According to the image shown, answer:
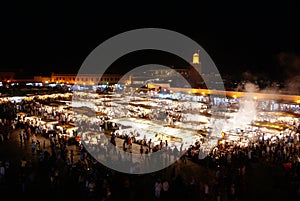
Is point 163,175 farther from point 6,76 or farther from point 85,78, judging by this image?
point 6,76

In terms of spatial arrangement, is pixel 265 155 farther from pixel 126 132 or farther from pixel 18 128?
pixel 18 128

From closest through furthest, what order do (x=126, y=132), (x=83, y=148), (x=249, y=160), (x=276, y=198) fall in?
(x=276, y=198)
(x=249, y=160)
(x=83, y=148)
(x=126, y=132)

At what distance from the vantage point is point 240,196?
750 centimetres

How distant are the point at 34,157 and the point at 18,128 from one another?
5.77m

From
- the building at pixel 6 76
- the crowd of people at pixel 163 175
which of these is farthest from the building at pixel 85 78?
the crowd of people at pixel 163 175

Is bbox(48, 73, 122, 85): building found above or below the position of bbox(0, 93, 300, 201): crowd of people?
above

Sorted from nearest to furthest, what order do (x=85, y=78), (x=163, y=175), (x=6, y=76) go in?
(x=163, y=175)
(x=6, y=76)
(x=85, y=78)

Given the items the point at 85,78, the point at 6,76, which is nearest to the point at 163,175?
the point at 85,78

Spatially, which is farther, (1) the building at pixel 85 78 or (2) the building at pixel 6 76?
(1) the building at pixel 85 78

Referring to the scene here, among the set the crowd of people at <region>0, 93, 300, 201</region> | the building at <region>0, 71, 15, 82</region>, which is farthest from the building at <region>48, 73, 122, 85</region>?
the crowd of people at <region>0, 93, 300, 201</region>

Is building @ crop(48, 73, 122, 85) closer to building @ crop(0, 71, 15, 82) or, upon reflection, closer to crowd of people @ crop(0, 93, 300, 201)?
building @ crop(0, 71, 15, 82)

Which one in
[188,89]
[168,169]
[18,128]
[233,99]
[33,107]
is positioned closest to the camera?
[168,169]

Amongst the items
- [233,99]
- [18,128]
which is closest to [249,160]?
[18,128]

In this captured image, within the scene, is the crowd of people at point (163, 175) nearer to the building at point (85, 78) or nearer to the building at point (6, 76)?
the building at point (85, 78)
